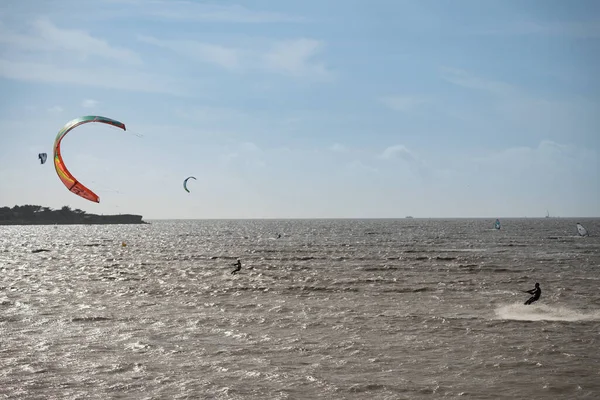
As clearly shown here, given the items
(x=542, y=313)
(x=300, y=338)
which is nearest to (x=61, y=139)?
(x=300, y=338)

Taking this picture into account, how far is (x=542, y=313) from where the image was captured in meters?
27.7

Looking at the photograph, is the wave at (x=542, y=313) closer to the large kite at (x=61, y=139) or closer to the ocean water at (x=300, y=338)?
the ocean water at (x=300, y=338)

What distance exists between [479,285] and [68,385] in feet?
95.6

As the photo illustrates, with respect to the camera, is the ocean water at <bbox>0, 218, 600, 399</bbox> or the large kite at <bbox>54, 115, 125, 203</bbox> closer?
the ocean water at <bbox>0, 218, 600, 399</bbox>

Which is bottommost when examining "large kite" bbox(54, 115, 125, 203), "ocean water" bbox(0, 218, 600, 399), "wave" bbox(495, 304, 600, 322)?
"ocean water" bbox(0, 218, 600, 399)

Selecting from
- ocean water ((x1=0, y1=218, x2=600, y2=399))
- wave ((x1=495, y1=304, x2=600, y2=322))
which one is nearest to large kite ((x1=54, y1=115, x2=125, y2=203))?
ocean water ((x1=0, y1=218, x2=600, y2=399))

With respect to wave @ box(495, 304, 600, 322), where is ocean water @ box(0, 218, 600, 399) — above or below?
below

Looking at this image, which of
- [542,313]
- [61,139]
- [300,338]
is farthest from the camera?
[61,139]

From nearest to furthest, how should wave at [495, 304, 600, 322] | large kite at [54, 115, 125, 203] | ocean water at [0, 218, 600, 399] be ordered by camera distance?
ocean water at [0, 218, 600, 399]
wave at [495, 304, 600, 322]
large kite at [54, 115, 125, 203]

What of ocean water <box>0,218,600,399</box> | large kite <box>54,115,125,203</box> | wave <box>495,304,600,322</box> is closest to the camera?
ocean water <box>0,218,600,399</box>

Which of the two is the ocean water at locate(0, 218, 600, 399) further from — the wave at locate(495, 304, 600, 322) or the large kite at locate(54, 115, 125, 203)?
the large kite at locate(54, 115, 125, 203)

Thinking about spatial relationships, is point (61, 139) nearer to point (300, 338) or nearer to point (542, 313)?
point (300, 338)

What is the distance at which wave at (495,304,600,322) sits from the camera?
26312 mm

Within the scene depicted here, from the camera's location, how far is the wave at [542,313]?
26312 millimetres
